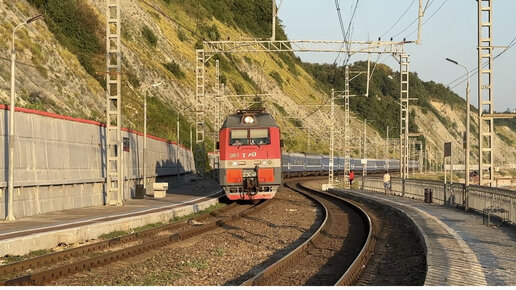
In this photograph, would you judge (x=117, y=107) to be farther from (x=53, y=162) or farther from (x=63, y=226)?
(x=63, y=226)

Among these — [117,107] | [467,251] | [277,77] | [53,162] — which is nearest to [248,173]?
[117,107]

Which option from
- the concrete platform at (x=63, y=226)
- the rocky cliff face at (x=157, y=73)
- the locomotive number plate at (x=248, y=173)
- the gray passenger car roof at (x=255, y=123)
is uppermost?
the rocky cliff face at (x=157, y=73)

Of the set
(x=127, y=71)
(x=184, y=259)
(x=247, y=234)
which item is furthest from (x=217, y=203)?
(x=127, y=71)

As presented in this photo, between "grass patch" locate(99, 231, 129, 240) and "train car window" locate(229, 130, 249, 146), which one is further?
"train car window" locate(229, 130, 249, 146)

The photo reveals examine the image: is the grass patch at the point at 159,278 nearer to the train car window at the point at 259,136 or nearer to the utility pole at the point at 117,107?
the utility pole at the point at 117,107

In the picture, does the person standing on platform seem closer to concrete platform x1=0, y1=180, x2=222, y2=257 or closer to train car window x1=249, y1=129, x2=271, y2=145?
train car window x1=249, y1=129, x2=271, y2=145

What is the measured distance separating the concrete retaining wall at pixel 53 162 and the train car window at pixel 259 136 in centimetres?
659

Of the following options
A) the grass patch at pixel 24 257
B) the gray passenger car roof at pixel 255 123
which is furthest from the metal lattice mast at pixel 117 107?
the grass patch at pixel 24 257

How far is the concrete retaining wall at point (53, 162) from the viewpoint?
24.0 meters

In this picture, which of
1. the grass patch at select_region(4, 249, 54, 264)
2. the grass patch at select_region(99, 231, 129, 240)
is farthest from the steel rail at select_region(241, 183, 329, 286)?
the grass patch at select_region(99, 231, 129, 240)

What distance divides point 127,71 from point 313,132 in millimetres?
51150

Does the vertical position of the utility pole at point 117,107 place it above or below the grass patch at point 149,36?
below

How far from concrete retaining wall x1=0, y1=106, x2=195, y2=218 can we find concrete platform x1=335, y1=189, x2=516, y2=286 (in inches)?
492

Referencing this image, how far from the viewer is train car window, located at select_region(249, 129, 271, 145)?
3284 cm
